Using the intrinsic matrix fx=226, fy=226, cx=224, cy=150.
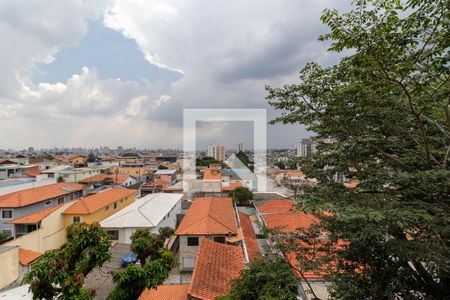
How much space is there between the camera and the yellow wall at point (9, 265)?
8.35 metres

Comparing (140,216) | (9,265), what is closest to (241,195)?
(140,216)

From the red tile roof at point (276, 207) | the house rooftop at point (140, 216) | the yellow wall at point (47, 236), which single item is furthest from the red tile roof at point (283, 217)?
the yellow wall at point (47, 236)

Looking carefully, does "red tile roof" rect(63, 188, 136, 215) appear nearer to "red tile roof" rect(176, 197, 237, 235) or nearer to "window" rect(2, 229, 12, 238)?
"window" rect(2, 229, 12, 238)

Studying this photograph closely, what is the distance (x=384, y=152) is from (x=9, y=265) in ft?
41.8

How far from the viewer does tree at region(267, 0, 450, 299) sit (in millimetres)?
3076

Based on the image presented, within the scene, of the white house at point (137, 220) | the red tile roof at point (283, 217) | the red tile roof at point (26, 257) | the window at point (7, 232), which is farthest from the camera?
the window at point (7, 232)

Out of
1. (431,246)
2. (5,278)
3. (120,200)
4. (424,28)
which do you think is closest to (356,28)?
(424,28)

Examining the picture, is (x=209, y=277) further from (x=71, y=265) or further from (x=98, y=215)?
(x=98, y=215)

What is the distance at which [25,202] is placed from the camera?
568 inches

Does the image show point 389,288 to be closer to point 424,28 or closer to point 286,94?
point 424,28

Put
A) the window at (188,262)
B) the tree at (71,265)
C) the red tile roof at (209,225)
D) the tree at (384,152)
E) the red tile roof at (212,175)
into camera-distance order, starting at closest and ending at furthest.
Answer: the tree at (384,152) → the tree at (71,265) → the window at (188,262) → the red tile roof at (209,225) → the red tile roof at (212,175)

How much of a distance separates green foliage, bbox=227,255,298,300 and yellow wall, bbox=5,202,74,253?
1098 centimetres

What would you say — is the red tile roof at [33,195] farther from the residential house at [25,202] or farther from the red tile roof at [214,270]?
the red tile roof at [214,270]

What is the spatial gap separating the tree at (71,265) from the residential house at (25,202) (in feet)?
40.7
